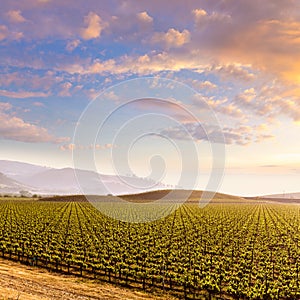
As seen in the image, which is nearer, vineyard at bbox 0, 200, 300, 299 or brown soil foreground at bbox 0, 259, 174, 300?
brown soil foreground at bbox 0, 259, 174, 300

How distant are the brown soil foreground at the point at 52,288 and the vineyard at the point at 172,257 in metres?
1.63

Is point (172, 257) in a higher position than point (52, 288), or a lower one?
higher

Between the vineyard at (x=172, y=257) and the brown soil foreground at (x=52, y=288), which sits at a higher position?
the vineyard at (x=172, y=257)

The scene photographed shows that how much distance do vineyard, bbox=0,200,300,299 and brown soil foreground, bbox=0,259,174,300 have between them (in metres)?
1.63

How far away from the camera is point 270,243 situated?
4606 centimetres

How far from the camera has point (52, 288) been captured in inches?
1032

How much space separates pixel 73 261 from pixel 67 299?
10394 millimetres

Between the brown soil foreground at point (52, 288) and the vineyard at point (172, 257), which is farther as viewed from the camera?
the vineyard at point (172, 257)

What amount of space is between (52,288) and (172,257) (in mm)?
12913

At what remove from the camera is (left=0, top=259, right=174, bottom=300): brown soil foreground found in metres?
23.9

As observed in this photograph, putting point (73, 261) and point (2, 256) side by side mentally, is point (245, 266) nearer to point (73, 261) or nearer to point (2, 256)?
point (73, 261)

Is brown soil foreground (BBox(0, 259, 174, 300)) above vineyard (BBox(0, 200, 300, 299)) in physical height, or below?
below

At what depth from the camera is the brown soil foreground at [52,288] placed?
23906mm

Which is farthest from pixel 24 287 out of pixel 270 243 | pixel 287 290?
pixel 270 243
